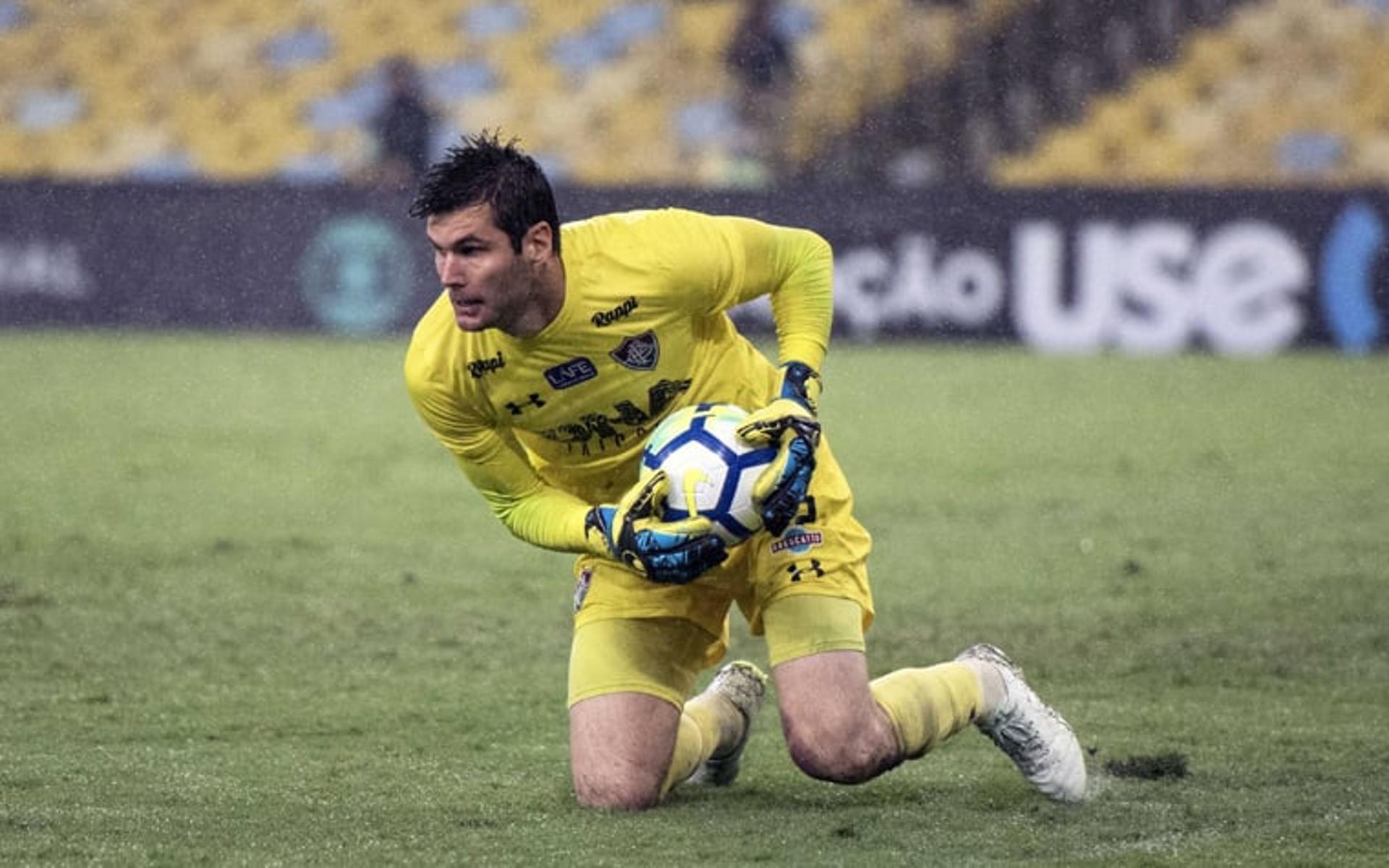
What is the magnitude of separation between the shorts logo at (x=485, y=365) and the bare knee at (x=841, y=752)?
3.80 ft

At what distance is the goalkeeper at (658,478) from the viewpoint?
5.48 meters

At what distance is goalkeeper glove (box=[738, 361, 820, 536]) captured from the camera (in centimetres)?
543

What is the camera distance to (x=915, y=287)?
18484mm

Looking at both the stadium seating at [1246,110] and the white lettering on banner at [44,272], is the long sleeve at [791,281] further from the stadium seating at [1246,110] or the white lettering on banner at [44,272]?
the stadium seating at [1246,110]

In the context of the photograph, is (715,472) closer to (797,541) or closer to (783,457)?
(783,457)

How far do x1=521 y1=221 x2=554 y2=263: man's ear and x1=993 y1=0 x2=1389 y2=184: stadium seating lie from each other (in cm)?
1573

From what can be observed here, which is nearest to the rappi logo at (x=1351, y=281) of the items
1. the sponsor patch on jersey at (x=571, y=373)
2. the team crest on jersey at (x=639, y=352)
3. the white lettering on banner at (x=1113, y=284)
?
the white lettering on banner at (x=1113, y=284)

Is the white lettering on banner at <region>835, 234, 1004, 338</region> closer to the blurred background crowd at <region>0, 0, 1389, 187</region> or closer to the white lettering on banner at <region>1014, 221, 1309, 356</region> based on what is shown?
the white lettering on banner at <region>1014, 221, 1309, 356</region>

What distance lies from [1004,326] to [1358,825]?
1337cm

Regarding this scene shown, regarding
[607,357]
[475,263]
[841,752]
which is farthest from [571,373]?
[841,752]

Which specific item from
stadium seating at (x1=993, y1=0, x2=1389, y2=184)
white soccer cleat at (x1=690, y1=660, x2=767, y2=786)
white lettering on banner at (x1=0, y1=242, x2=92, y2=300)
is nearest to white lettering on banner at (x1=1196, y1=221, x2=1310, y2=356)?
stadium seating at (x1=993, y1=0, x2=1389, y2=184)

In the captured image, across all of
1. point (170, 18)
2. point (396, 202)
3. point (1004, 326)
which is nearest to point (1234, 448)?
point (1004, 326)

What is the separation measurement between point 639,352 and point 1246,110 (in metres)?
16.7

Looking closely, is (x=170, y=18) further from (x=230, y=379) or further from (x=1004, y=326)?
(x=1004, y=326)
